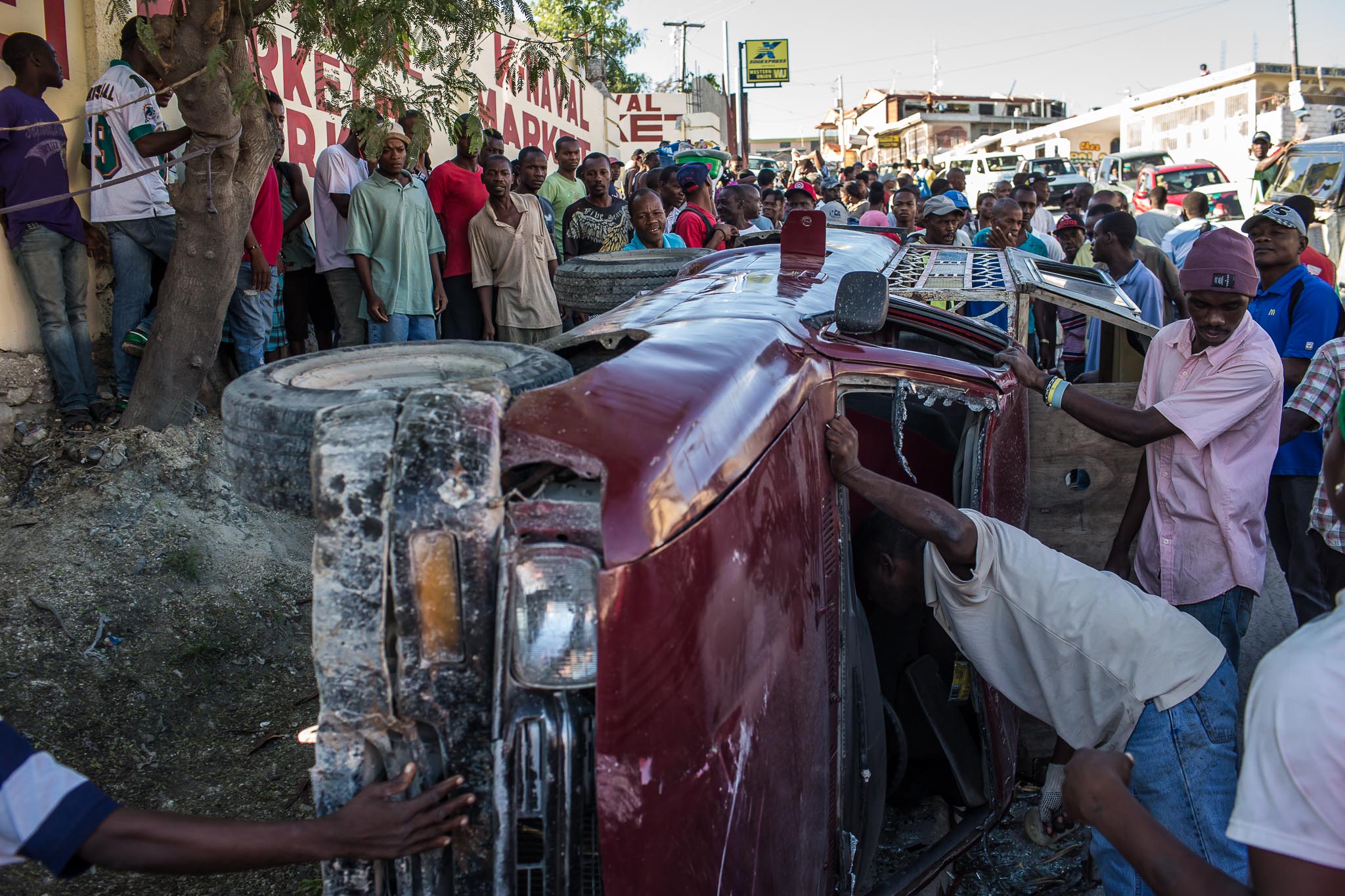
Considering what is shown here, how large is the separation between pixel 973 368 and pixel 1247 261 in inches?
38.4

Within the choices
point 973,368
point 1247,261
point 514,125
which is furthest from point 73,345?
point 514,125

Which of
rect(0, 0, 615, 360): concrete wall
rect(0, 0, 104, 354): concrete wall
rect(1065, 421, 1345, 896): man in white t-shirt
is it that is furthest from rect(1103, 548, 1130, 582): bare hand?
rect(0, 0, 104, 354): concrete wall

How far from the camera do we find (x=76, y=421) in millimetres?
5129

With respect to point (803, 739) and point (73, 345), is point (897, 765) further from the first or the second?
point (73, 345)

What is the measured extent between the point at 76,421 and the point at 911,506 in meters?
4.57

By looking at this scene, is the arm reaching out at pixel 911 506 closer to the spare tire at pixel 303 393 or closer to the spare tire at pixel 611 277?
the spare tire at pixel 303 393

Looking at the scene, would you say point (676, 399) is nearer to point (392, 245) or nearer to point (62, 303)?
point (62, 303)

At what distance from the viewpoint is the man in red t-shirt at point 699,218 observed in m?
7.55

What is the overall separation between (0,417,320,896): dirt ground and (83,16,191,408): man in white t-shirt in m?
0.66

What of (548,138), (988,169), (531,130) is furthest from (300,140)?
(988,169)

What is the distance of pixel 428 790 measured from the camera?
1.77 metres

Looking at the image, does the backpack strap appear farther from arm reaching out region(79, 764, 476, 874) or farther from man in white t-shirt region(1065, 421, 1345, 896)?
man in white t-shirt region(1065, 421, 1345, 896)

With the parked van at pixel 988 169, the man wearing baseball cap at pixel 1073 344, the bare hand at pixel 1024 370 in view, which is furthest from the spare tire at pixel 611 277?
the parked van at pixel 988 169

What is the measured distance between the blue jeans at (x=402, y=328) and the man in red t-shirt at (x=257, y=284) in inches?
25.0
